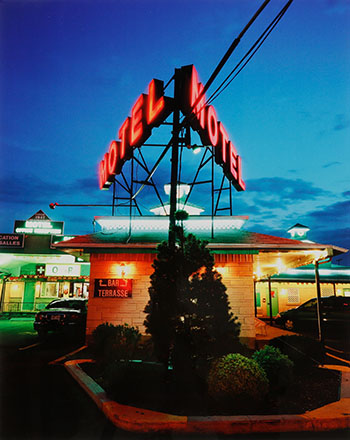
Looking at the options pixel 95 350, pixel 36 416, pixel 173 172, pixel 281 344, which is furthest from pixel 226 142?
pixel 36 416

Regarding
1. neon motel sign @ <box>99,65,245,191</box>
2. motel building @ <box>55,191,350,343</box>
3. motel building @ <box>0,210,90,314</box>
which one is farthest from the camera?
motel building @ <box>0,210,90,314</box>

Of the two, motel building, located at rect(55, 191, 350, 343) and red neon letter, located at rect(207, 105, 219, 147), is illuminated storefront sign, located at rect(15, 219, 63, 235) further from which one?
red neon letter, located at rect(207, 105, 219, 147)

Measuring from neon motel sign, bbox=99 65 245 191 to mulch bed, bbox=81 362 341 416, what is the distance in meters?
5.91

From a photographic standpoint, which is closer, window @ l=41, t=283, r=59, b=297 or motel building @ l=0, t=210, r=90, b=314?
motel building @ l=0, t=210, r=90, b=314

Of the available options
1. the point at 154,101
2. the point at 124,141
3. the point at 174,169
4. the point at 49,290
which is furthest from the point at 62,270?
the point at 174,169

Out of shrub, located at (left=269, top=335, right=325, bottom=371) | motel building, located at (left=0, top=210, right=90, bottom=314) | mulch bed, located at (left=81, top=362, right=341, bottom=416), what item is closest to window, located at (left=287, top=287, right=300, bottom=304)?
motel building, located at (left=0, top=210, right=90, bottom=314)

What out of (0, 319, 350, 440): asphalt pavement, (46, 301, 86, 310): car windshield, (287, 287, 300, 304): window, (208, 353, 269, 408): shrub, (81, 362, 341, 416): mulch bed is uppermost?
(287, 287, 300, 304): window

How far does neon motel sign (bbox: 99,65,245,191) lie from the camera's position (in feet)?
Result: 31.7

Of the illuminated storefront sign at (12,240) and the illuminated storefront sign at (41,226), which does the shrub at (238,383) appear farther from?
the illuminated storefront sign at (41,226)

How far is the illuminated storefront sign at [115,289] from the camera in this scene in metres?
11.8

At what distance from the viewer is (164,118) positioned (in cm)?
1009

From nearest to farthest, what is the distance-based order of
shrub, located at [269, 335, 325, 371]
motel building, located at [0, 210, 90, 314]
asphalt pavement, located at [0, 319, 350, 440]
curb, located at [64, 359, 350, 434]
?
asphalt pavement, located at [0, 319, 350, 440] → curb, located at [64, 359, 350, 434] → shrub, located at [269, 335, 325, 371] → motel building, located at [0, 210, 90, 314]

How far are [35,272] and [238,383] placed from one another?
25.8 metres

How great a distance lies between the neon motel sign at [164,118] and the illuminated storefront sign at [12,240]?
1430 cm
